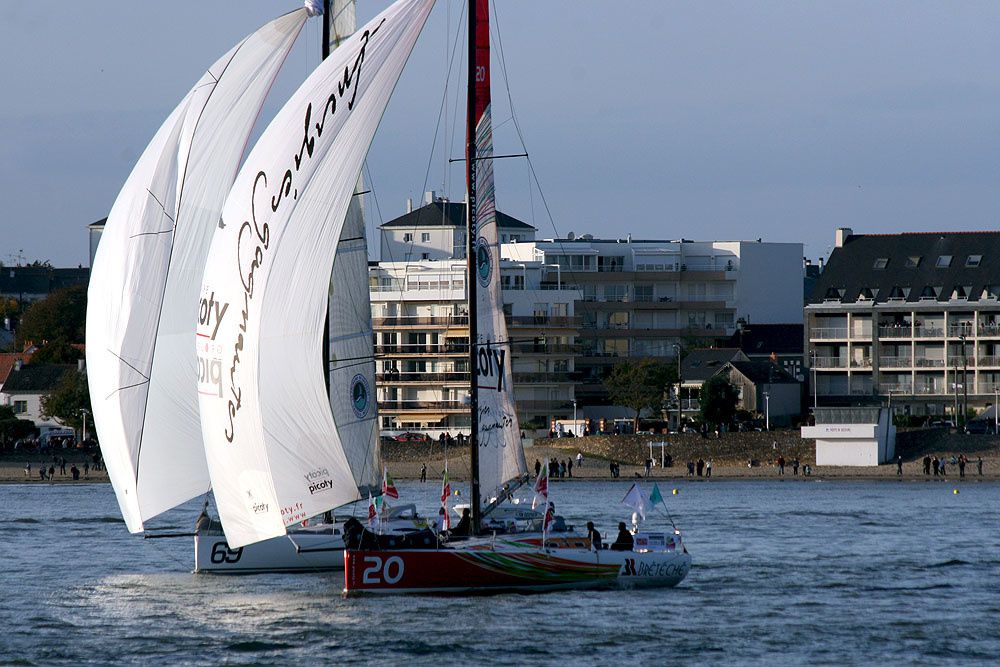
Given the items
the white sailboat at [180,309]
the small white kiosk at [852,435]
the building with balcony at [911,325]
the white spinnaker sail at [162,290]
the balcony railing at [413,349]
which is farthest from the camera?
the balcony railing at [413,349]

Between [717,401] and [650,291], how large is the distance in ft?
75.6

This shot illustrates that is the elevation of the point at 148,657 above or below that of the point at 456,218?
below

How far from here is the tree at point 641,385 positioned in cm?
9481

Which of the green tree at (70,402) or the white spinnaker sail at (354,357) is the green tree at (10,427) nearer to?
the green tree at (70,402)

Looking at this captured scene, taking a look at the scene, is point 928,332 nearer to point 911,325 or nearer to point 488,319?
point 911,325

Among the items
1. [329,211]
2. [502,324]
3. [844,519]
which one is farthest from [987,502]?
[329,211]

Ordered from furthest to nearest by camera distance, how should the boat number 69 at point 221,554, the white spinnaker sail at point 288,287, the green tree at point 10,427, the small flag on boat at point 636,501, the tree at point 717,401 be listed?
1. the green tree at point 10,427
2. the tree at point 717,401
3. the boat number 69 at point 221,554
4. the small flag on boat at point 636,501
5. the white spinnaker sail at point 288,287

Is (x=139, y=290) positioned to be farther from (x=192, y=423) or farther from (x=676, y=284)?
(x=676, y=284)

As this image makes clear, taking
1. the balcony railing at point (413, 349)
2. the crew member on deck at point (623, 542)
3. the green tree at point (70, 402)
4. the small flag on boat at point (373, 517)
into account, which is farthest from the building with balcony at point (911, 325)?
the small flag on boat at point (373, 517)

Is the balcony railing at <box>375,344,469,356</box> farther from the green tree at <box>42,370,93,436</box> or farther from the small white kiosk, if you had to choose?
the small white kiosk

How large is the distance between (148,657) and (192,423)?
29.3ft

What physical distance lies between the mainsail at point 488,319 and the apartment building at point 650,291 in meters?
75.1

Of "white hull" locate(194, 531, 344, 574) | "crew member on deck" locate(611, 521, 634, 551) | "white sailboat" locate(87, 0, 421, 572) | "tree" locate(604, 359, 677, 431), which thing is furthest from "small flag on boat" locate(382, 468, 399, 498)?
"tree" locate(604, 359, 677, 431)

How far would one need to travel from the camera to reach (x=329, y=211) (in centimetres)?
2822
